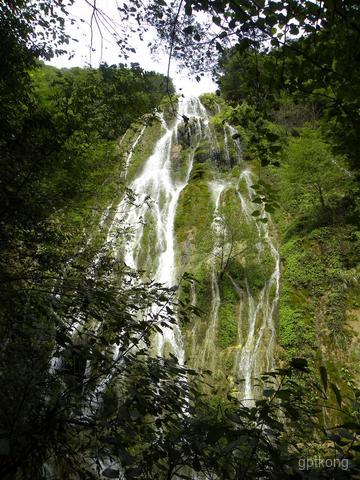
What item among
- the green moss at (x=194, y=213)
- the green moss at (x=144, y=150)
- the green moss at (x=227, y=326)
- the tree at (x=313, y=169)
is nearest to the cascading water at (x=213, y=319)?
the green moss at (x=227, y=326)

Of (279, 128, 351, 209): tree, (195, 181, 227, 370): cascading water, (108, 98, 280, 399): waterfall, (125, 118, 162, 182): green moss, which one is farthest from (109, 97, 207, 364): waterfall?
(279, 128, 351, 209): tree

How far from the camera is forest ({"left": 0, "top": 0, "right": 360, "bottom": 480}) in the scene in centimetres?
178

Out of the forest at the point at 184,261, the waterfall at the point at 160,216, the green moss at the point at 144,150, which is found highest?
the green moss at the point at 144,150

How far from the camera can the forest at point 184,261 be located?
5.84 feet

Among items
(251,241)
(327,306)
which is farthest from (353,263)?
(251,241)

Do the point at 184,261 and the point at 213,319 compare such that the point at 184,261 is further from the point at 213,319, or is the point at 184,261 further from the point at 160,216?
the point at 160,216

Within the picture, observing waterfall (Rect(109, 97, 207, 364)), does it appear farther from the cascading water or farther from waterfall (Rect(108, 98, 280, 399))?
the cascading water

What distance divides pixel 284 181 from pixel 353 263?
591cm

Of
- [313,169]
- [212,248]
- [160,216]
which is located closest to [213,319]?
[212,248]

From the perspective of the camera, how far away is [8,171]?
3.02 metres

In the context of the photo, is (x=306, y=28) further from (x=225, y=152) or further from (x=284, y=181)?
(x=225, y=152)

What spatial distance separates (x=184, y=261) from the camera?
16.0 metres

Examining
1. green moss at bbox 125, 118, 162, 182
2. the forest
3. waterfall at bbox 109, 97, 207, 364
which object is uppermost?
green moss at bbox 125, 118, 162, 182

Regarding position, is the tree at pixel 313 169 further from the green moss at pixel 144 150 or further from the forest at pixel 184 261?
the green moss at pixel 144 150
